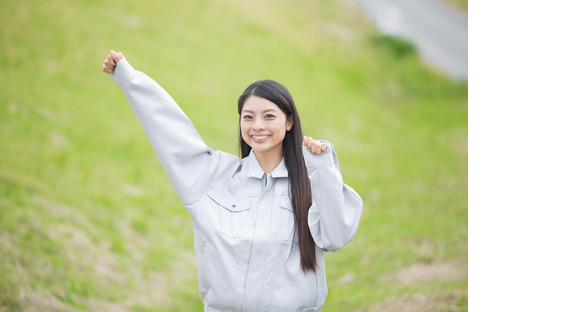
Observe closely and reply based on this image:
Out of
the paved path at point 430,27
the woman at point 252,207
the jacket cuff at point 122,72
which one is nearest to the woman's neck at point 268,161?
the woman at point 252,207

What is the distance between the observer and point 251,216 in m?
1.77

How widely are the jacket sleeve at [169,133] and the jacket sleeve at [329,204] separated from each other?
0.36 metres

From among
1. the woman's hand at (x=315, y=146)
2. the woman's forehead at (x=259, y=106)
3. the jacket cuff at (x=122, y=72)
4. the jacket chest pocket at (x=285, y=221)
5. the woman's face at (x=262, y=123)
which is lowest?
the jacket chest pocket at (x=285, y=221)

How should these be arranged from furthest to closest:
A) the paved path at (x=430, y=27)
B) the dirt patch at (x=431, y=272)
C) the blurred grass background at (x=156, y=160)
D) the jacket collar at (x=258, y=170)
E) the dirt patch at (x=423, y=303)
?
the paved path at (x=430, y=27)
the dirt patch at (x=431, y=272)
the blurred grass background at (x=156, y=160)
the dirt patch at (x=423, y=303)
the jacket collar at (x=258, y=170)

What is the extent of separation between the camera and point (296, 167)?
1.82m

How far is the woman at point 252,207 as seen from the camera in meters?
1.71

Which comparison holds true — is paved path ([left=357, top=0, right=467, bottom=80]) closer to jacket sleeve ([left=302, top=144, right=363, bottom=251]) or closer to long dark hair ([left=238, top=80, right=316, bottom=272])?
long dark hair ([left=238, top=80, right=316, bottom=272])

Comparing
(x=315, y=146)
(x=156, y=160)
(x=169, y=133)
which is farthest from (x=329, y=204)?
(x=156, y=160)

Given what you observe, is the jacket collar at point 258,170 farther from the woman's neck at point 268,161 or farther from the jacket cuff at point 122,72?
the jacket cuff at point 122,72

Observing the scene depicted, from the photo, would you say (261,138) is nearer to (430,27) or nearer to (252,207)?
(252,207)

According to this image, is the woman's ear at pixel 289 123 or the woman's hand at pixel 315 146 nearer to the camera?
the woman's hand at pixel 315 146

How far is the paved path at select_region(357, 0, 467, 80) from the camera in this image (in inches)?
425

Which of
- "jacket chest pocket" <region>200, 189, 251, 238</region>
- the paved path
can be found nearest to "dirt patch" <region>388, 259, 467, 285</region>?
"jacket chest pocket" <region>200, 189, 251, 238</region>

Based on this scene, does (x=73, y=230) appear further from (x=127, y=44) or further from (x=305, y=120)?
(x=305, y=120)
